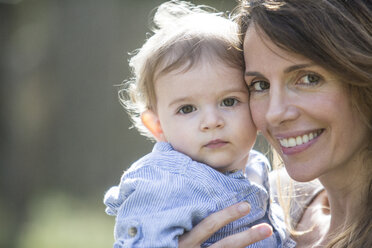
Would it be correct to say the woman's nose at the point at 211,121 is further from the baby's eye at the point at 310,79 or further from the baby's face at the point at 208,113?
the baby's eye at the point at 310,79

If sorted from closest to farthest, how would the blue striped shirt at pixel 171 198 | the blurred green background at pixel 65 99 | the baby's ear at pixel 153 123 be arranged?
the blue striped shirt at pixel 171 198 → the baby's ear at pixel 153 123 → the blurred green background at pixel 65 99

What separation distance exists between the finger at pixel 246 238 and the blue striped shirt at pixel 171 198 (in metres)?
0.09

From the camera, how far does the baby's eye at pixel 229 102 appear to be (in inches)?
108

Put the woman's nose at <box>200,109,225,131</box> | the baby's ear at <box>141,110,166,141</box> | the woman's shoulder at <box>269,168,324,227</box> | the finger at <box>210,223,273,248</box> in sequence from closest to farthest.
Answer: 1. the finger at <box>210,223,273,248</box>
2. the woman's nose at <box>200,109,225,131</box>
3. the baby's ear at <box>141,110,166,141</box>
4. the woman's shoulder at <box>269,168,324,227</box>

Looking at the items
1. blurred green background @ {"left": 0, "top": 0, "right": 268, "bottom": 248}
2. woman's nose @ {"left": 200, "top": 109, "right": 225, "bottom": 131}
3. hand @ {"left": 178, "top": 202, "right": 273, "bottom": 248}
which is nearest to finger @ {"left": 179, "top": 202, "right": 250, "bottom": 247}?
hand @ {"left": 178, "top": 202, "right": 273, "bottom": 248}

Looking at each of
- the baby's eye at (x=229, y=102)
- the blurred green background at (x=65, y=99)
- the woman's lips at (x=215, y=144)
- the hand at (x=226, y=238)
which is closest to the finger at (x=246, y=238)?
the hand at (x=226, y=238)

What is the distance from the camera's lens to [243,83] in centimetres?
277

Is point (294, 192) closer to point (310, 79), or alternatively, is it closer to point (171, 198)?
point (310, 79)

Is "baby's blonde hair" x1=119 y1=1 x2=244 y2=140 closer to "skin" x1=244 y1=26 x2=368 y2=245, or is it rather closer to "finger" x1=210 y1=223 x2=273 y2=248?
"skin" x1=244 y1=26 x2=368 y2=245

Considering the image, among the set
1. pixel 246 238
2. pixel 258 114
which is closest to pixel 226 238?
pixel 246 238

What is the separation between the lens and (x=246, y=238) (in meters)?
2.53

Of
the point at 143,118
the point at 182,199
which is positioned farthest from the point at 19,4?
the point at 182,199

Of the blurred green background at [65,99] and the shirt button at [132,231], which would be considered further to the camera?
the blurred green background at [65,99]

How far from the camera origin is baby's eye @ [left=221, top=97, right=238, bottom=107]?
273 centimetres
